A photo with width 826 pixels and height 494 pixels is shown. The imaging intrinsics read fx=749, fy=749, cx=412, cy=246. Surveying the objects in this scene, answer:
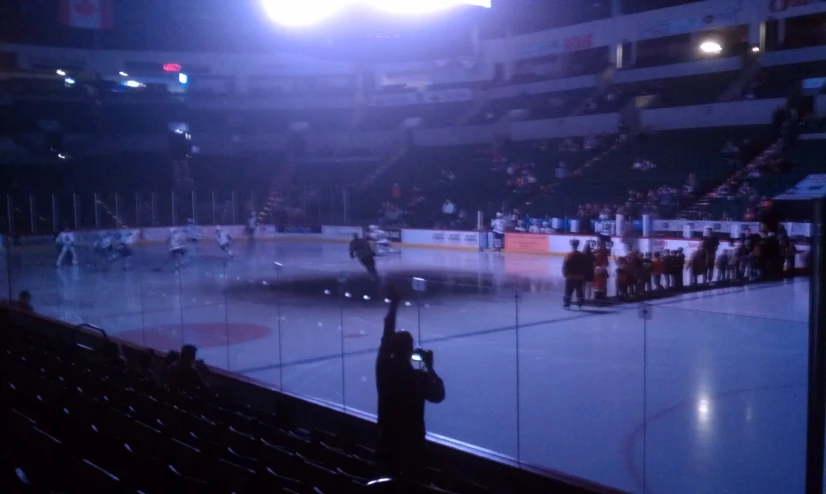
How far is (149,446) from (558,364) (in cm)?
574

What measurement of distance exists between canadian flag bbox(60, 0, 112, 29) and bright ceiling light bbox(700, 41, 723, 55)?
27567 mm

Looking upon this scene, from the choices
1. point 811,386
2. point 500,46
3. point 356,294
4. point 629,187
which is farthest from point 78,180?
point 811,386

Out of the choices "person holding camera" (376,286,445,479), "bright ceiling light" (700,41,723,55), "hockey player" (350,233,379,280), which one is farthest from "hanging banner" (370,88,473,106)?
"person holding camera" (376,286,445,479)

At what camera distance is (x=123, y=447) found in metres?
4.00

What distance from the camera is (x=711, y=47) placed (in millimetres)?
31453

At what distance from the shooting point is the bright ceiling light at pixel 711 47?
31.2 metres

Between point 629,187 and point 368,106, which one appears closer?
point 629,187

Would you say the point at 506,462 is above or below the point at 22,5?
below

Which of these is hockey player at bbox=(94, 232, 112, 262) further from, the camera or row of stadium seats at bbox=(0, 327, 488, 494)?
the camera

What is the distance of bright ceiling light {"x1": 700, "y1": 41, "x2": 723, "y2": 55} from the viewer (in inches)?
1227

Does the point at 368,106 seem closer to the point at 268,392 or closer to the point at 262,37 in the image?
the point at 262,37

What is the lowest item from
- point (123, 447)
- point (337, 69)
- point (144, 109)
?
point (123, 447)

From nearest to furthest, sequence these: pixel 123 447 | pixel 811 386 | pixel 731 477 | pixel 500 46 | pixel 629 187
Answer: pixel 811 386 → pixel 123 447 → pixel 731 477 → pixel 629 187 → pixel 500 46

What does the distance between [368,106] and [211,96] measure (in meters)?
8.75
